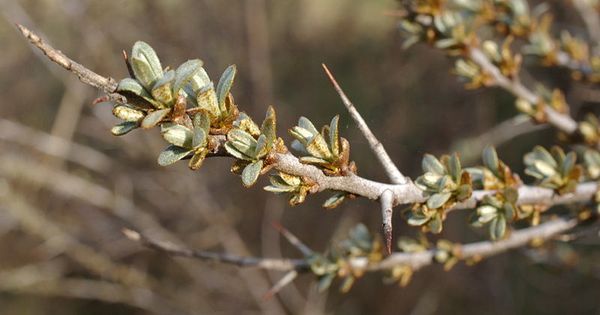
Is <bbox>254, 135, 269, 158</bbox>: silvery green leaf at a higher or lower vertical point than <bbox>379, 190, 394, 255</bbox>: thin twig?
higher

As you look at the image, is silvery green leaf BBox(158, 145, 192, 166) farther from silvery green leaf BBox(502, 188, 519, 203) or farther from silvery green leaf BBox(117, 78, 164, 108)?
silvery green leaf BBox(502, 188, 519, 203)

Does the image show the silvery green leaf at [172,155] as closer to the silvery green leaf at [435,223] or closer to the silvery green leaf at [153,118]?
the silvery green leaf at [153,118]

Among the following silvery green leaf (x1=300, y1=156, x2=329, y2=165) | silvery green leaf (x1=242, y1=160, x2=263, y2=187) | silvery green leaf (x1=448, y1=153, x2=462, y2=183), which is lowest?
silvery green leaf (x1=448, y1=153, x2=462, y2=183)

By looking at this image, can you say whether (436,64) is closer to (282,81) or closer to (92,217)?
(282,81)

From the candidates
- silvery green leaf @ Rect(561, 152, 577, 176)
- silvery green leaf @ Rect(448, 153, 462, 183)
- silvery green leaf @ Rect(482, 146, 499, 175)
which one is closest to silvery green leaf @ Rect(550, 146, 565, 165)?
silvery green leaf @ Rect(561, 152, 577, 176)

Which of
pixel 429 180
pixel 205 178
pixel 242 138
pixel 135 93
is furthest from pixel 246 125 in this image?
pixel 205 178

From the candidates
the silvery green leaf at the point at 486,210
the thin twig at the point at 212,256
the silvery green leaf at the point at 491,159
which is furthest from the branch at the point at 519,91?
the thin twig at the point at 212,256

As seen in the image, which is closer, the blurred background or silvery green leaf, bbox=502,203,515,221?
silvery green leaf, bbox=502,203,515,221
